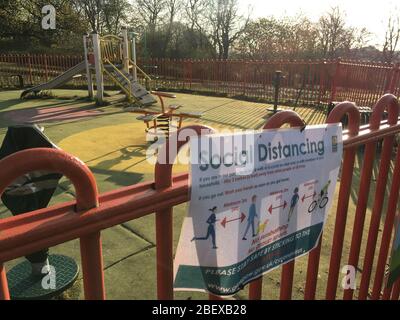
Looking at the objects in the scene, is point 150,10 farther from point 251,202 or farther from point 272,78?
point 251,202

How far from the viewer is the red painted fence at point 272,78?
35.2 ft

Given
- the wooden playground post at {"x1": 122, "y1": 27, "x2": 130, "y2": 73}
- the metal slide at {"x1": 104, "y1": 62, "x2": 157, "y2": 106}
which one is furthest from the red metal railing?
the wooden playground post at {"x1": 122, "y1": 27, "x2": 130, "y2": 73}

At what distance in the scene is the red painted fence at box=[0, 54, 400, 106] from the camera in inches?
423

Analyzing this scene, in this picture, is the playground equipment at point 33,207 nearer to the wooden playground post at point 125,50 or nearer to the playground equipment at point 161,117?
the playground equipment at point 161,117

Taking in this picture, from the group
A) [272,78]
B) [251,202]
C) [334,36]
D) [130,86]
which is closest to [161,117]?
[130,86]

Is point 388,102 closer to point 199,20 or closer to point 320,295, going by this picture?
point 320,295

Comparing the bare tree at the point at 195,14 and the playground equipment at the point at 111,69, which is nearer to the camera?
the playground equipment at the point at 111,69

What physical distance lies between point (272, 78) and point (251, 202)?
13130mm

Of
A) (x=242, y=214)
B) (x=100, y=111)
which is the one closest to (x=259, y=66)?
(x=100, y=111)

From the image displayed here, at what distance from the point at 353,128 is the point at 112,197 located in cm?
107

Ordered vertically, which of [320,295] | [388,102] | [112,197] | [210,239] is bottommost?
[320,295]

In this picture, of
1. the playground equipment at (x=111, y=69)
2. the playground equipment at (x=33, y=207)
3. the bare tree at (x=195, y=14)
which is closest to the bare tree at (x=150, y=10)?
the bare tree at (x=195, y=14)

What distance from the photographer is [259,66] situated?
545 inches

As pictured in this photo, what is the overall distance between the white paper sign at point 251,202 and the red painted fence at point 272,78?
32.6ft
